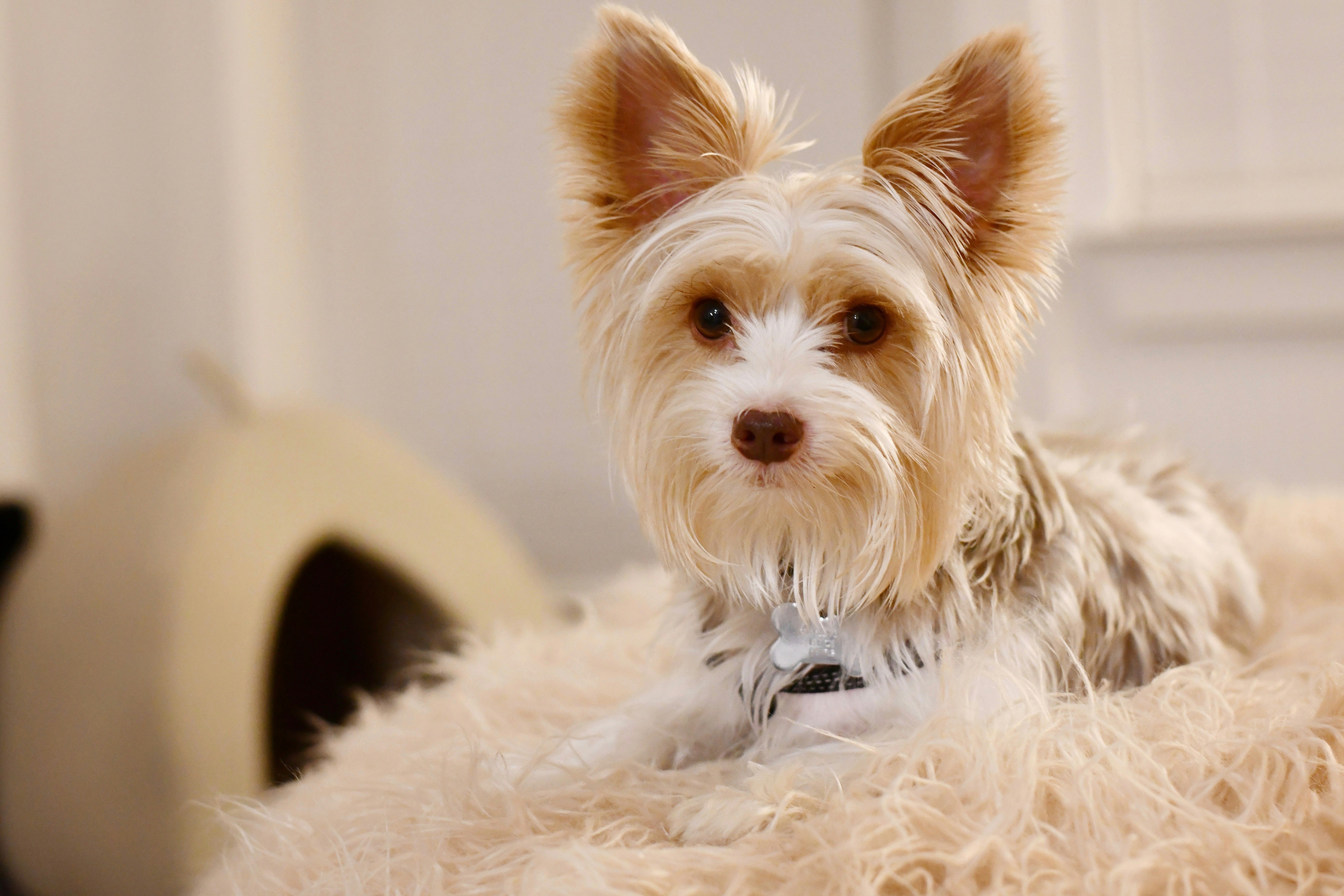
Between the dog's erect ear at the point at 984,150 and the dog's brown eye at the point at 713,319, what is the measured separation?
0.59 feet

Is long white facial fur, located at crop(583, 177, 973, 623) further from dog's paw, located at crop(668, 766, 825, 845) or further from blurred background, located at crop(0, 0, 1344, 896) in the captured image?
blurred background, located at crop(0, 0, 1344, 896)

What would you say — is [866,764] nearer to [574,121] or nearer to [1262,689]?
[1262,689]

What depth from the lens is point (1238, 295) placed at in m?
2.59

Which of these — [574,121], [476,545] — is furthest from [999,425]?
[476,545]

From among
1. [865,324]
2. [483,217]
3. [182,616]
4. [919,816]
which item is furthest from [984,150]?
[483,217]

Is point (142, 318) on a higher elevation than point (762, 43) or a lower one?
lower

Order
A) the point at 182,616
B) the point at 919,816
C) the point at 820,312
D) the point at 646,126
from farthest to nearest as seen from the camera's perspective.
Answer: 1. the point at 182,616
2. the point at 646,126
3. the point at 820,312
4. the point at 919,816

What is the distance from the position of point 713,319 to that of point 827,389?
0.14m

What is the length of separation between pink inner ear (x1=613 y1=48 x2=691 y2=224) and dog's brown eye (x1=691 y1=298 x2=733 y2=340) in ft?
0.41

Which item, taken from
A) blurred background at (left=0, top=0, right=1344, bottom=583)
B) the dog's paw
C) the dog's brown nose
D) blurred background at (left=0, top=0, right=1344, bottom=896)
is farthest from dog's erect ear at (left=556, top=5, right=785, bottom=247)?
blurred background at (left=0, top=0, right=1344, bottom=583)

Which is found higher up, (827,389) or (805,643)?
(827,389)

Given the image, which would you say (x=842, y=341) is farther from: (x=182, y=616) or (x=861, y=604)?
(x=182, y=616)

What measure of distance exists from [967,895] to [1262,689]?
44 centimetres

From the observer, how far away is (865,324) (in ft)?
3.16
